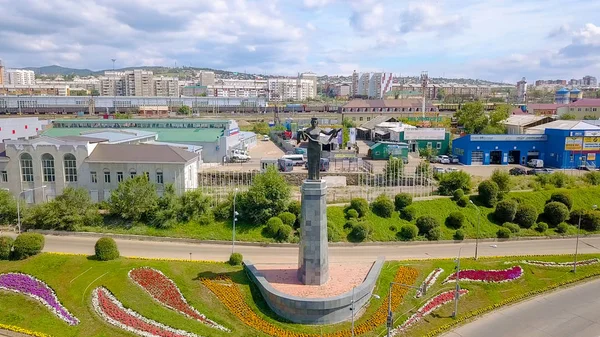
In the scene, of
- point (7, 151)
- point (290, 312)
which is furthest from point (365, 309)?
point (7, 151)

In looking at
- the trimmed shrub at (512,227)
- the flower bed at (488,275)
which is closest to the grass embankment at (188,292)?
the flower bed at (488,275)

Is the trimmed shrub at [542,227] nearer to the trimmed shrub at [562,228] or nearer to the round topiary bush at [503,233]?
the trimmed shrub at [562,228]

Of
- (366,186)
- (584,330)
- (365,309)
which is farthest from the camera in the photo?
(366,186)

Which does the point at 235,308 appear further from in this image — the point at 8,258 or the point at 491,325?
the point at 8,258

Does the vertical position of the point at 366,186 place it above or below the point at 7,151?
below

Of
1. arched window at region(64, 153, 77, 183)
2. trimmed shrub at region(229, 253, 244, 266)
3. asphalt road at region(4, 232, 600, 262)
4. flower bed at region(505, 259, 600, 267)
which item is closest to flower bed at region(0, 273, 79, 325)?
asphalt road at region(4, 232, 600, 262)

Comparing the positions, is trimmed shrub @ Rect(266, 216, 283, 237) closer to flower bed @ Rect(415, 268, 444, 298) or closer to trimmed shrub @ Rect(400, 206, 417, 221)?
trimmed shrub @ Rect(400, 206, 417, 221)

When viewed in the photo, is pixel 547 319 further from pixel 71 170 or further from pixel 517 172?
pixel 71 170
